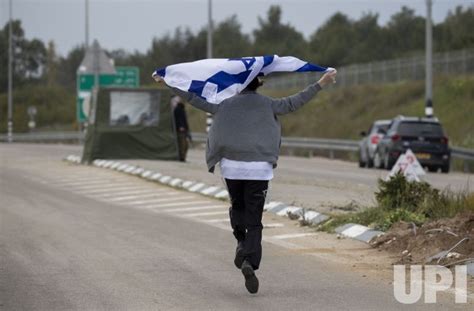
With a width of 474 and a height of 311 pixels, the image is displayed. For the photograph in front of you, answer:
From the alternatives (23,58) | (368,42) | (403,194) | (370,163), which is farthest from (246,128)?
(23,58)

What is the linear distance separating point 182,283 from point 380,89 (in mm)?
52346

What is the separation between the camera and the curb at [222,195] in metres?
14.2

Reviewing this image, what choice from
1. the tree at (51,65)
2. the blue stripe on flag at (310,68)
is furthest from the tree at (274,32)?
the blue stripe on flag at (310,68)

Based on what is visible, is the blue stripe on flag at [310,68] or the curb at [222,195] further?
the curb at [222,195]

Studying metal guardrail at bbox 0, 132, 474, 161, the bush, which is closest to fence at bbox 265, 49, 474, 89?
metal guardrail at bbox 0, 132, 474, 161

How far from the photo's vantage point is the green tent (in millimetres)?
32031

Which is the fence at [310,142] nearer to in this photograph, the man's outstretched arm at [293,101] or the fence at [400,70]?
the fence at [400,70]

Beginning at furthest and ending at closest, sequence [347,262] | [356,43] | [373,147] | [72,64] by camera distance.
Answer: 1. [72,64]
2. [356,43]
3. [373,147]
4. [347,262]

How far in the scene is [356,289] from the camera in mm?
10047

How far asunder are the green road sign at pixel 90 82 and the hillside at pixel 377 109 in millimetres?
9899

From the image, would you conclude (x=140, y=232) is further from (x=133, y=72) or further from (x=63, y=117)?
(x=63, y=117)

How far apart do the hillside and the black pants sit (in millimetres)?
33516

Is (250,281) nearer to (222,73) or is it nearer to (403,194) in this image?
(222,73)

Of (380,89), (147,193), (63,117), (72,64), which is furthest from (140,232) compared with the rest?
(72,64)
